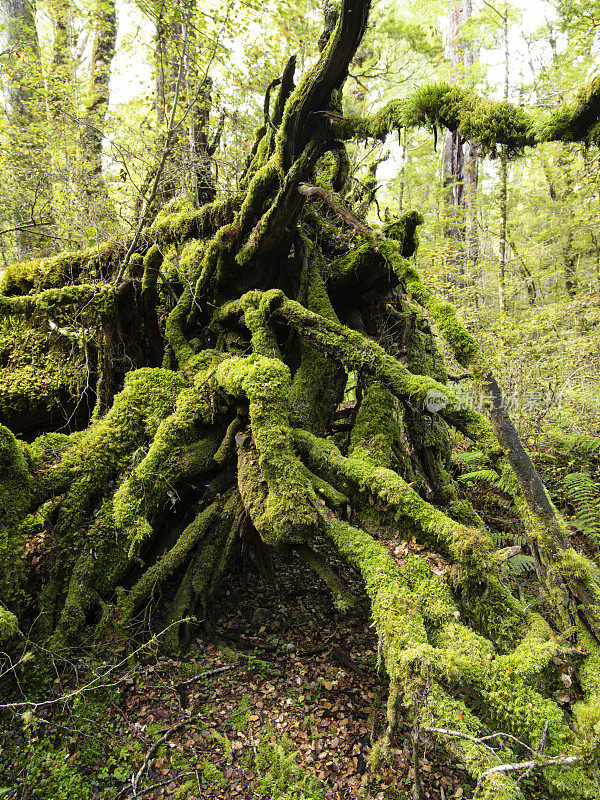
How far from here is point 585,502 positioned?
5.09 m

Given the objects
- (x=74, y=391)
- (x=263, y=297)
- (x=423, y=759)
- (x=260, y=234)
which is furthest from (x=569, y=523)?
(x=74, y=391)

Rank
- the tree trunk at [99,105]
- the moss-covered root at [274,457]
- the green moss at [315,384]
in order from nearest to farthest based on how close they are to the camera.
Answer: the moss-covered root at [274,457]
the green moss at [315,384]
the tree trunk at [99,105]

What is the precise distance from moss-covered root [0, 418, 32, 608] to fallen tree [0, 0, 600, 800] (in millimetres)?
16

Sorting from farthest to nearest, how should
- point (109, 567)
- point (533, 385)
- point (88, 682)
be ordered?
point (533, 385)
point (109, 567)
point (88, 682)

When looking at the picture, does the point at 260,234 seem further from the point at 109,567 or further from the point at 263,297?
the point at 109,567

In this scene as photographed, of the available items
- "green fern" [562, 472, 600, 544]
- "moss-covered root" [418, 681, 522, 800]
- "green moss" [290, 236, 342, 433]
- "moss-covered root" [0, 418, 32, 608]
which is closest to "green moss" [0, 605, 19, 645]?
"moss-covered root" [0, 418, 32, 608]

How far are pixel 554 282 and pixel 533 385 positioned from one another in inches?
253

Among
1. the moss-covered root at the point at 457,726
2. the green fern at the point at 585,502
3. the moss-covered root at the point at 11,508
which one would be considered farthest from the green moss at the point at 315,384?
the green fern at the point at 585,502

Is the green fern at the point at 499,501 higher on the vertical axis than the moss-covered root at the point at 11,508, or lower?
lower

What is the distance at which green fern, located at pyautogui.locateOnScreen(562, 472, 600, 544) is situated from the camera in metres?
4.93

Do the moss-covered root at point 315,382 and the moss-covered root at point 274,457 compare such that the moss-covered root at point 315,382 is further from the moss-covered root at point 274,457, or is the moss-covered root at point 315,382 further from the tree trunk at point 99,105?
the tree trunk at point 99,105

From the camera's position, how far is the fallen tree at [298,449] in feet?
7.00

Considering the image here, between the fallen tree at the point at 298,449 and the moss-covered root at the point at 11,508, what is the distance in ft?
0.05

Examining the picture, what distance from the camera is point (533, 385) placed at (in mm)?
7152
